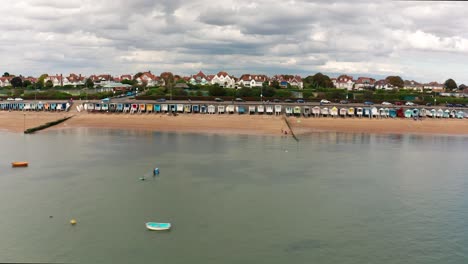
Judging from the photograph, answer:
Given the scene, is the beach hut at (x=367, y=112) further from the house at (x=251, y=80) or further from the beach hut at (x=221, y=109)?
the house at (x=251, y=80)

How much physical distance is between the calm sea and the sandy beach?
12.7 meters

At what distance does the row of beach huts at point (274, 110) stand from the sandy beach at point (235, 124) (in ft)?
7.47

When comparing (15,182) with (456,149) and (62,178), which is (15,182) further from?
(456,149)

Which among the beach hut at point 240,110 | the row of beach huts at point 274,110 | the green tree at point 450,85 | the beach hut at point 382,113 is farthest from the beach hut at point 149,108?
the green tree at point 450,85

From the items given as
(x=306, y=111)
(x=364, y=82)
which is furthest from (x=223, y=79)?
(x=306, y=111)

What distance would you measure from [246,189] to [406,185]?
32.6 feet

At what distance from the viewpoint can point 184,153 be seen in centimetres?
3691

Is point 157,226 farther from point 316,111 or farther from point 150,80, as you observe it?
point 150,80

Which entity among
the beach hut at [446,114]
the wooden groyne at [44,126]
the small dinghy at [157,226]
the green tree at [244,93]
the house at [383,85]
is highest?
the house at [383,85]

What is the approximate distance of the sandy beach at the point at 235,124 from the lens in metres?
52.3

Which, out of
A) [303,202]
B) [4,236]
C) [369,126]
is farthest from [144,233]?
[369,126]

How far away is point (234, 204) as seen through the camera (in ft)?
76.3

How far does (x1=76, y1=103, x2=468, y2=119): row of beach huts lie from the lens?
62.2 metres

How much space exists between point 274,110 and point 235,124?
32.7ft
